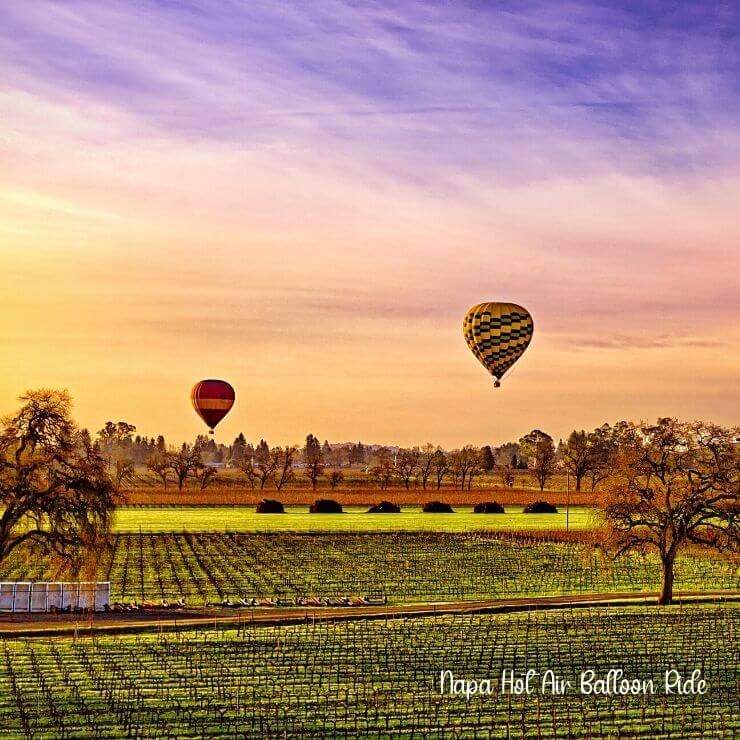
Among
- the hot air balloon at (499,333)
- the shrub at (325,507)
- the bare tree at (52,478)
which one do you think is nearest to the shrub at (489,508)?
the shrub at (325,507)

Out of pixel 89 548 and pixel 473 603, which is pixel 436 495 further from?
pixel 89 548

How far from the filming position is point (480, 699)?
35812 millimetres

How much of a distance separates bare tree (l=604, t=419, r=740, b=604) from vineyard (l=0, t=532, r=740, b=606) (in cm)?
277

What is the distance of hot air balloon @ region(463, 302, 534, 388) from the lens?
82562 mm

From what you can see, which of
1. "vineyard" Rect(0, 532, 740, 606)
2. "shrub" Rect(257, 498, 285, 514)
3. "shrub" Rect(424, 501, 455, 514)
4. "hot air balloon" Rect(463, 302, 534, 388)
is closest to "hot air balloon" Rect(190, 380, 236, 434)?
"vineyard" Rect(0, 532, 740, 606)

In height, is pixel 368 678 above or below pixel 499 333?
below

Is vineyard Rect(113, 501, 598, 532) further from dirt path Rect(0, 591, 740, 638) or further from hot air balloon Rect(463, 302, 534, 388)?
dirt path Rect(0, 591, 740, 638)

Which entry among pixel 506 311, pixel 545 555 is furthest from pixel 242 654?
pixel 545 555

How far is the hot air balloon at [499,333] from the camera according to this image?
3250 inches

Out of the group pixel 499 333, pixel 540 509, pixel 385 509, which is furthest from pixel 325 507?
pixel 499 333

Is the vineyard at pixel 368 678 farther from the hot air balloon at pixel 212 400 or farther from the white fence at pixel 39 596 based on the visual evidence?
the hot air balloon at pixel 212 400

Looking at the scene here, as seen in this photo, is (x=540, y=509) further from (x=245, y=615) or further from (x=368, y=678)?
(x=368, y=678)

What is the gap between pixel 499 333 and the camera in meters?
82.4

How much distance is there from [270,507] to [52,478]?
341 feet
